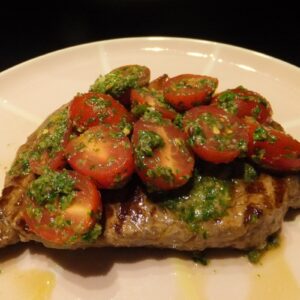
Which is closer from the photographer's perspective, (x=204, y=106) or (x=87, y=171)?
(x=87, y=171)

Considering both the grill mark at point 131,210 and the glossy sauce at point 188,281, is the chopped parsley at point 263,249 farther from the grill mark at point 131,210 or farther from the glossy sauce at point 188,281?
the grill mark at point 131,210

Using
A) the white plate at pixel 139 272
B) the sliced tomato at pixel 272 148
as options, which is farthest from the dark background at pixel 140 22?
the sliced tomato at pixel 272 148

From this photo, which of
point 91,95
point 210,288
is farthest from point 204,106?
point 210,288

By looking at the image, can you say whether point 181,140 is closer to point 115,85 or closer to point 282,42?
point 115,85

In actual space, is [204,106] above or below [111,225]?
above

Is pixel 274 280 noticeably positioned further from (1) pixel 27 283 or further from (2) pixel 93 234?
(1) pixel 27 283

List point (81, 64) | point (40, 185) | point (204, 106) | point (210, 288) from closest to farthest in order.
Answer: point (40, 185) → point (210, 288) → point (204, 106) → point (81, 64)
